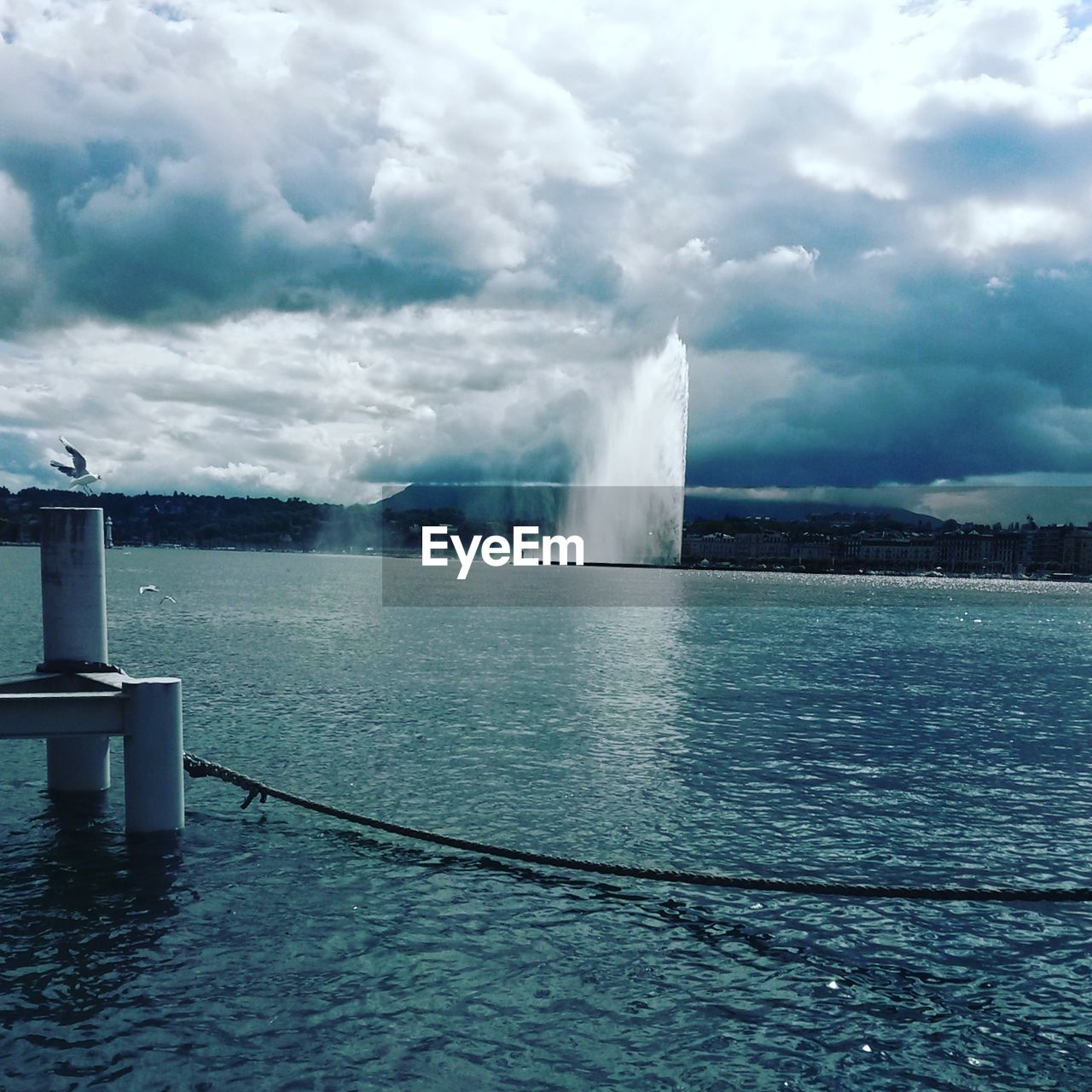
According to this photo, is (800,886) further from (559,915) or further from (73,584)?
(73,584)

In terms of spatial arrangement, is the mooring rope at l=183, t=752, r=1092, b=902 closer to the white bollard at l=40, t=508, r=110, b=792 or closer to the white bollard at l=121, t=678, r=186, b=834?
the white bollard at l=121, t=678, r=186, b=834

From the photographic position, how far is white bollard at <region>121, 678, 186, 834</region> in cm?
1549

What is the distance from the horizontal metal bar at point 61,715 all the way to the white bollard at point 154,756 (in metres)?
0.24

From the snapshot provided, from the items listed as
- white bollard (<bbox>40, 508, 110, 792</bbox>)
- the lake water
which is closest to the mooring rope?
the lake water

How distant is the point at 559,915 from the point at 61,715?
8526 millimetres

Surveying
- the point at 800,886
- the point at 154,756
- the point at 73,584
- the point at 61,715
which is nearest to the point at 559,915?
the point at 800,886

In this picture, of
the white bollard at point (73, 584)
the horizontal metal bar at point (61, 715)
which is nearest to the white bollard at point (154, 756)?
the horizontal metal bar at point (61, 715)

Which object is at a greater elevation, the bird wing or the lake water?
the bird wing

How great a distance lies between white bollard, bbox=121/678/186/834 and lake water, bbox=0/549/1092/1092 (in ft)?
2.33

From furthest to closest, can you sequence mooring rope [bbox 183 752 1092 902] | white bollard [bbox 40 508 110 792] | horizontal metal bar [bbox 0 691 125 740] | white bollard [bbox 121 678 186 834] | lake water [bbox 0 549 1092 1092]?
white bollard [bbox 40 508 110 792] < white bollard [bbox 121 678 186 834] < horizontal metal bar [bbox 0 691 125 740] < mooring rope [bbox 183 752 1092 902] < lake water [bbox 0 549 1092 1092]

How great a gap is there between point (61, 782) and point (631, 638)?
52.6 meters

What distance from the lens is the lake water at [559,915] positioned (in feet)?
34.0

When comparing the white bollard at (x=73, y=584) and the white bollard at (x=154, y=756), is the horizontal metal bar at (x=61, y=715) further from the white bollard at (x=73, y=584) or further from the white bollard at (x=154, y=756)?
the white bollard at (x=73, y=584)

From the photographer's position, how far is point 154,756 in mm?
15891
